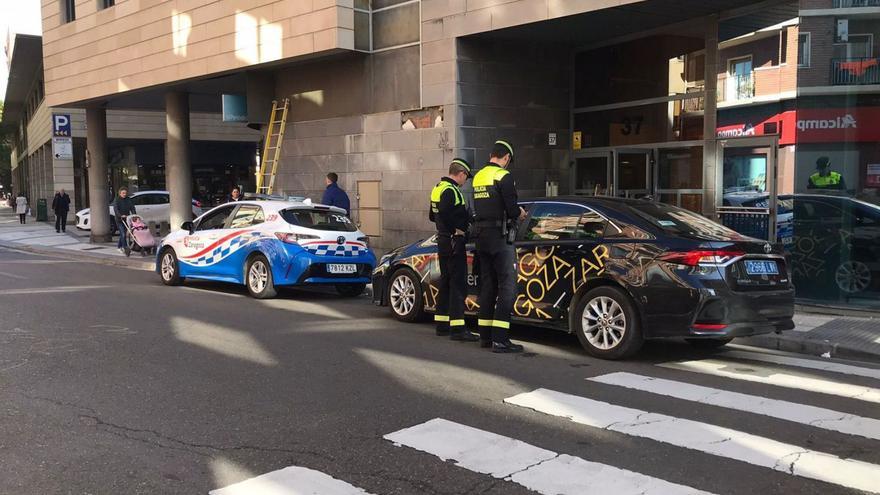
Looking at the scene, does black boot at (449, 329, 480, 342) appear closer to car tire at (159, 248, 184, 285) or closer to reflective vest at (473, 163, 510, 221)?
reflective vest at (473, 163, 510, 221)

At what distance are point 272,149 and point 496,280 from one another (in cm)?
1231

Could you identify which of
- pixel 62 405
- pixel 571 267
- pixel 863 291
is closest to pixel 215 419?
pixel 62 405

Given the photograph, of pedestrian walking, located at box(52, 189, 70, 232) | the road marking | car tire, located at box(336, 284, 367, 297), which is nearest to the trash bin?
pedestrian walking, located at box(52, 189, 70, 232)

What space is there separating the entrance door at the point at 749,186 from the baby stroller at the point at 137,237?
13.7 meters

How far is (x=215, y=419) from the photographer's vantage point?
5246 mm

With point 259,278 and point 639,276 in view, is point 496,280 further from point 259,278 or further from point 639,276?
point 259,278

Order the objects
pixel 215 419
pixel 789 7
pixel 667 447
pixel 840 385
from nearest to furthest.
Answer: pixel 667 447, pixel 215 419, pixel 840 385, pixel 789 7

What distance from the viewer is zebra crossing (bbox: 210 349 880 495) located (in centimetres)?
408

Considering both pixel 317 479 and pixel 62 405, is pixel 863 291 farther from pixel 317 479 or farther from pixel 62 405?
pixel 62 405

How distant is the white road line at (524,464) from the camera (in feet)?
13.2

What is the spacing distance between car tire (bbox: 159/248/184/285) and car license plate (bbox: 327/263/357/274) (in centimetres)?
342

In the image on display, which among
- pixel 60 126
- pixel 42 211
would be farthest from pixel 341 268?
pixel 42 211

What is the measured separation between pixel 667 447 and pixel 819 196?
732 cm

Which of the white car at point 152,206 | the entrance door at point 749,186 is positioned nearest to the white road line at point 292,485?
the entrance door at point 749,186
